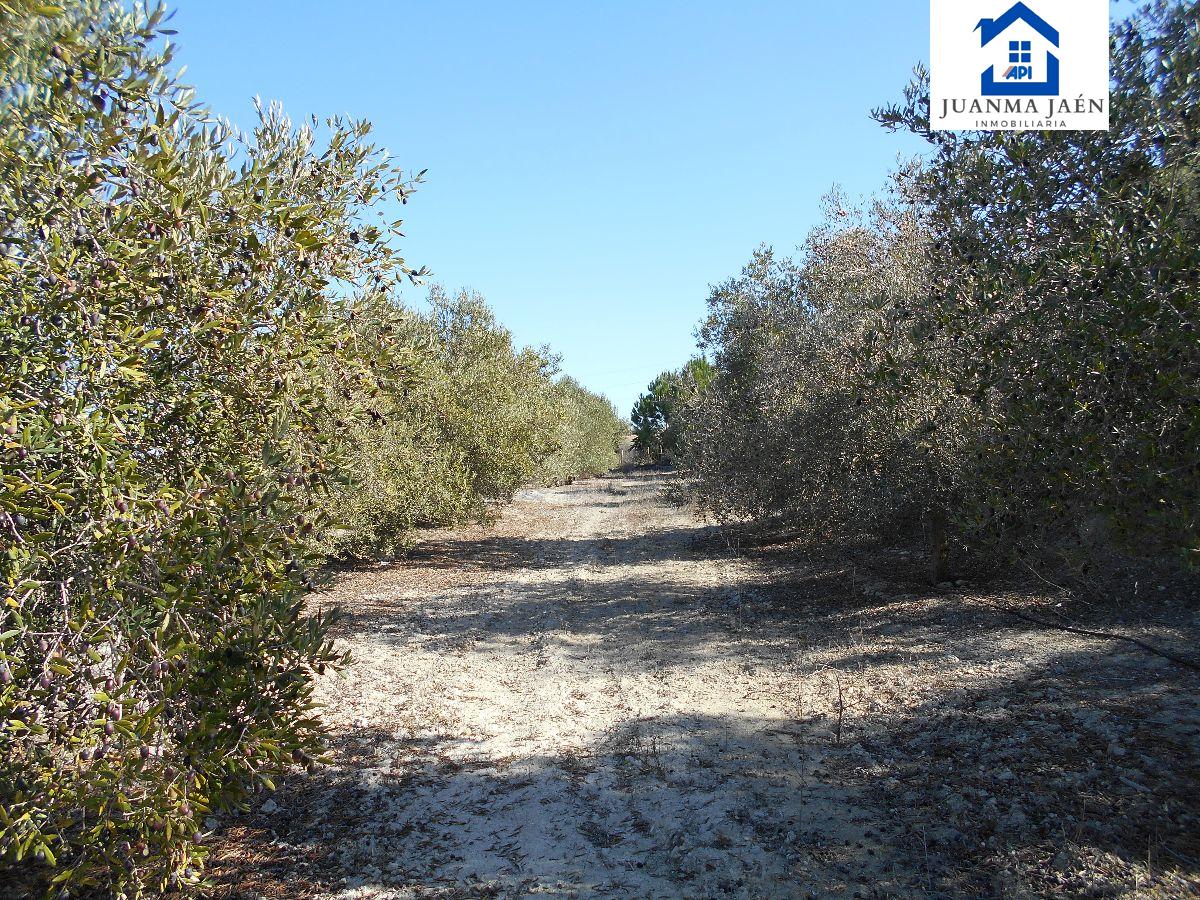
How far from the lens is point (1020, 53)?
239 inches

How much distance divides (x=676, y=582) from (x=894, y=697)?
7606 mm

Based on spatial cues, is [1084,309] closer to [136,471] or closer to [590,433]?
[136,471]

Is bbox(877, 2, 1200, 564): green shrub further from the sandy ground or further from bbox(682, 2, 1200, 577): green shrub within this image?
the sandy ground

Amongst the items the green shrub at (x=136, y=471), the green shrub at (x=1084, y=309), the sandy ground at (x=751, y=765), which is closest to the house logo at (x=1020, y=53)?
the green shrub at (x=1084, y=309)

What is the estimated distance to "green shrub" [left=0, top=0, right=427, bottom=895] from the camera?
339cm

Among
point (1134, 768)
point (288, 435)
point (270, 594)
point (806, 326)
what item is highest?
point (806, 326)

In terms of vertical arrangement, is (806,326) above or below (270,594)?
above

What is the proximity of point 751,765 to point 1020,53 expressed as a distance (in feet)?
20.8

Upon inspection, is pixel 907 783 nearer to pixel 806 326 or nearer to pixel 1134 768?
pixel 1134 768

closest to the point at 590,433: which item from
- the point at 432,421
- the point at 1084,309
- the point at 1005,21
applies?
the point at 432,421

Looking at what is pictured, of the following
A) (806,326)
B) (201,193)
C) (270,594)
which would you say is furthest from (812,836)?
(806,326)

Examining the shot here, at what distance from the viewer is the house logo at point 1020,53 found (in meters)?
5.53

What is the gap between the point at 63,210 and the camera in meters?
3.73

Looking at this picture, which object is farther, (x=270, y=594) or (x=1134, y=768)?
(x=1134, y=768)
